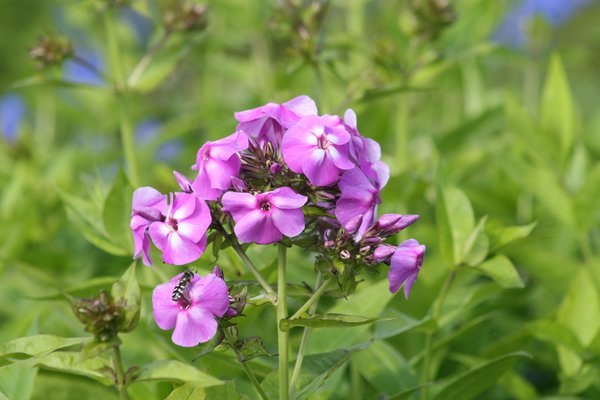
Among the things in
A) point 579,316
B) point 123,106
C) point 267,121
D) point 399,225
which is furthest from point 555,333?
point 123,106

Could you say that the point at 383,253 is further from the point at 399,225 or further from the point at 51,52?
the point at 51,52

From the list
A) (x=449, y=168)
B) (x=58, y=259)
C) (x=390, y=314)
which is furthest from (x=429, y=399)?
(x=58, y=259)

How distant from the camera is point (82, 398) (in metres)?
1.63

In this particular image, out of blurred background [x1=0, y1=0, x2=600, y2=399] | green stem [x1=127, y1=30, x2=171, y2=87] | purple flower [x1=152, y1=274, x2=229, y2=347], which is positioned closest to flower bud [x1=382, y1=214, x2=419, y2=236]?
purple flower [x1=152, y1=274, x2=229, y2=347]

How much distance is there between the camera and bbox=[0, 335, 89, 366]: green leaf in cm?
102

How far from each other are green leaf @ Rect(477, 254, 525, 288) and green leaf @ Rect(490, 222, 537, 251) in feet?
0.10

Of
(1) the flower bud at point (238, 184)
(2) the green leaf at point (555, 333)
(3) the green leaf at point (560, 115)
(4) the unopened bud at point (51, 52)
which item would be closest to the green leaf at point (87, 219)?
(4) the unopened bud at point (51, 52)

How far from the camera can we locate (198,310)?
94 centimetres

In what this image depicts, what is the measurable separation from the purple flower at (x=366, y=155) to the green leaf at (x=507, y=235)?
1.32ft

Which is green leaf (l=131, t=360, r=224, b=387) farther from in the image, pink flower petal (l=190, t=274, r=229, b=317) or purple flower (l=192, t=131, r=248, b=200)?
purple flower (l=192, t=131, r=248, b=200)

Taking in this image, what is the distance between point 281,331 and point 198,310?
15 centimetres

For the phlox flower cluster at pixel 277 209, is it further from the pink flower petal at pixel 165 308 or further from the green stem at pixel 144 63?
the green stem at pixel 144 63

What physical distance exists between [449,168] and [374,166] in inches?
39.7

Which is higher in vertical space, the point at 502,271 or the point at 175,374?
the point at 175,374
